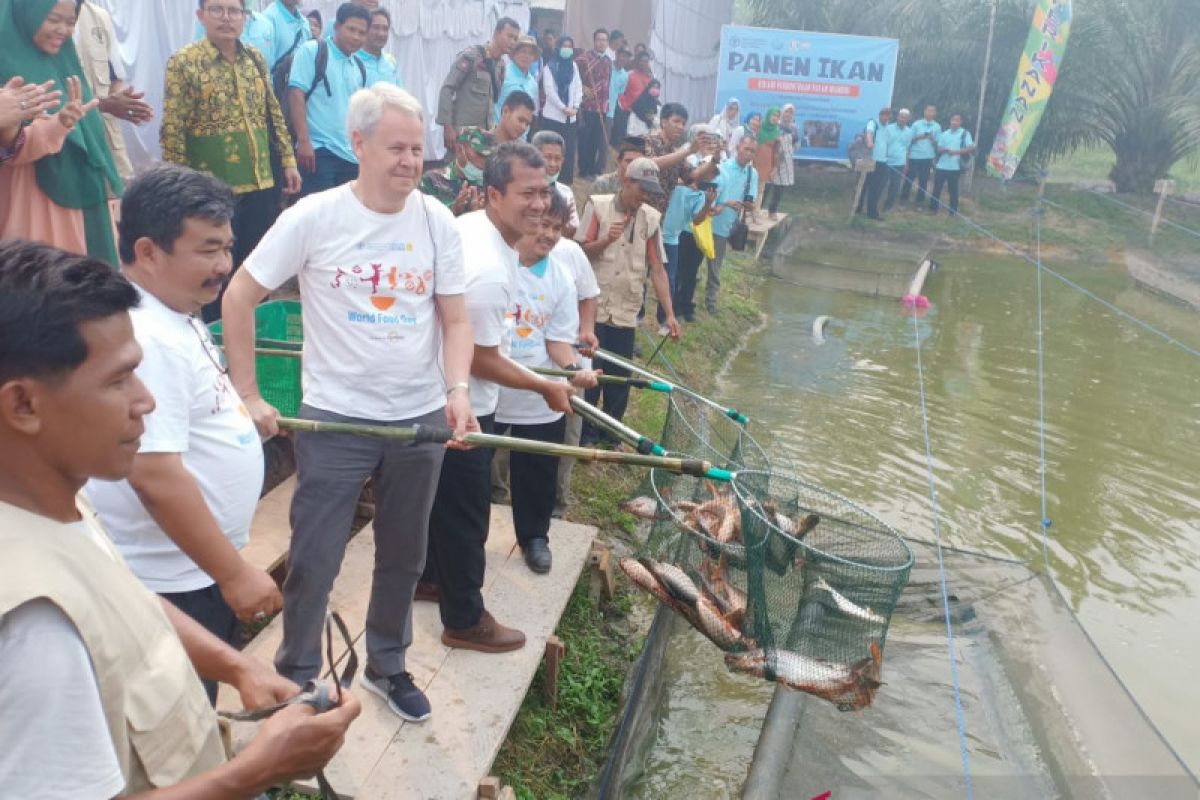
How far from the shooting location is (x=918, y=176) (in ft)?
67.2

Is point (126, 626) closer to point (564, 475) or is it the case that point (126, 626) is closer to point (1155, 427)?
point (564, 475)

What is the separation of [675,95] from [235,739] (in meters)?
19.5

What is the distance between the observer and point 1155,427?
10031 mm

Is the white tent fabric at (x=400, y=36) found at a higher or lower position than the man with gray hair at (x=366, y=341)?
higher

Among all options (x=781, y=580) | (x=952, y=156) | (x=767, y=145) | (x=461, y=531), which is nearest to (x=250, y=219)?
(x=461, y=531)

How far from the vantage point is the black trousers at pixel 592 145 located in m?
13.8

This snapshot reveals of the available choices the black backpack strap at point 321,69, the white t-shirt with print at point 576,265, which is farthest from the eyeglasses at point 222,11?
the white t-shirt with print at point 576,265

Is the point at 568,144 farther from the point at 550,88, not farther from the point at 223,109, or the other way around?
the point at 223,109

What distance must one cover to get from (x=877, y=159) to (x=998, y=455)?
1199 centimetres

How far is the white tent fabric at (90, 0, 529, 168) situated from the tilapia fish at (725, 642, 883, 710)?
4.46m

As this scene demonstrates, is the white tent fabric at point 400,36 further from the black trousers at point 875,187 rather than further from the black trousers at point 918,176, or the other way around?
the black trousers at point 918,176

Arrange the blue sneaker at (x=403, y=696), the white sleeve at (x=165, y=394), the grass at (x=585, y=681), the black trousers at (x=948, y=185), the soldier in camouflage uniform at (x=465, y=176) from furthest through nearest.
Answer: the black trousers at (x=948, y=185) < the soldier in camouflage uniform at (x=465, y=176) < the grass at (x=585, y=681) < the blue sneaker at (x=403, y=696) < the white sleeve at (x=165, y=394)

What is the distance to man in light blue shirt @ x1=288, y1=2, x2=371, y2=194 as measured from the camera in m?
6.27

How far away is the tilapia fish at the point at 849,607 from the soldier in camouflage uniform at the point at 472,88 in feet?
18.0
